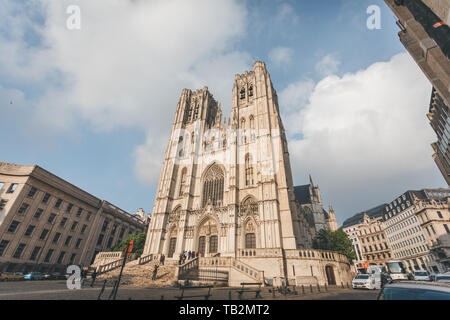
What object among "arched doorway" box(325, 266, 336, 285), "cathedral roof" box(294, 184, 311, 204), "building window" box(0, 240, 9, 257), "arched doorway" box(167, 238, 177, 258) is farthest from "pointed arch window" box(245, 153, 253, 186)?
"building window" box(0, 240, 9, 257)

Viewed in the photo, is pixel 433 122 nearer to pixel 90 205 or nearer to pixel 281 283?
pixel 281 283

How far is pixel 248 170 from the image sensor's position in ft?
98.1

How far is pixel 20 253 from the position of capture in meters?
25.2

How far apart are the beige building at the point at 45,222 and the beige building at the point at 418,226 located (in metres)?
64.6

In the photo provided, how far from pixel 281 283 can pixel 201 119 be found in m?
30.2

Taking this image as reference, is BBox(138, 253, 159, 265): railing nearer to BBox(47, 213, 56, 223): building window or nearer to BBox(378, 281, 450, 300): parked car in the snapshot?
BBox(47, 213, 56, 223): building window

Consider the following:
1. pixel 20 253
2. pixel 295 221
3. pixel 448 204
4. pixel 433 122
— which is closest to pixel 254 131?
pixel 295 221

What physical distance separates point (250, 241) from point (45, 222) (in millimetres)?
29222

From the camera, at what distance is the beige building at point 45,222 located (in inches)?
984

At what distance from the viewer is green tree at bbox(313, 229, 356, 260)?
33.9 m

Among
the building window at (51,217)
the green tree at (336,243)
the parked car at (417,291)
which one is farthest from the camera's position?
the green tree at (336,243)

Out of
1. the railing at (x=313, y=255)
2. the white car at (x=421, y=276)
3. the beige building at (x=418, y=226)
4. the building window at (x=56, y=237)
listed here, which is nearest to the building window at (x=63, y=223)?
the building window at (x=56, y=237)

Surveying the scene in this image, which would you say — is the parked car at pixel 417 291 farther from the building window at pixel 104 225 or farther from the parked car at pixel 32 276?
the building window at pixel 104 225

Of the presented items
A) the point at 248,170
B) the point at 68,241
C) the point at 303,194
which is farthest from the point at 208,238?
the point at 303,194
